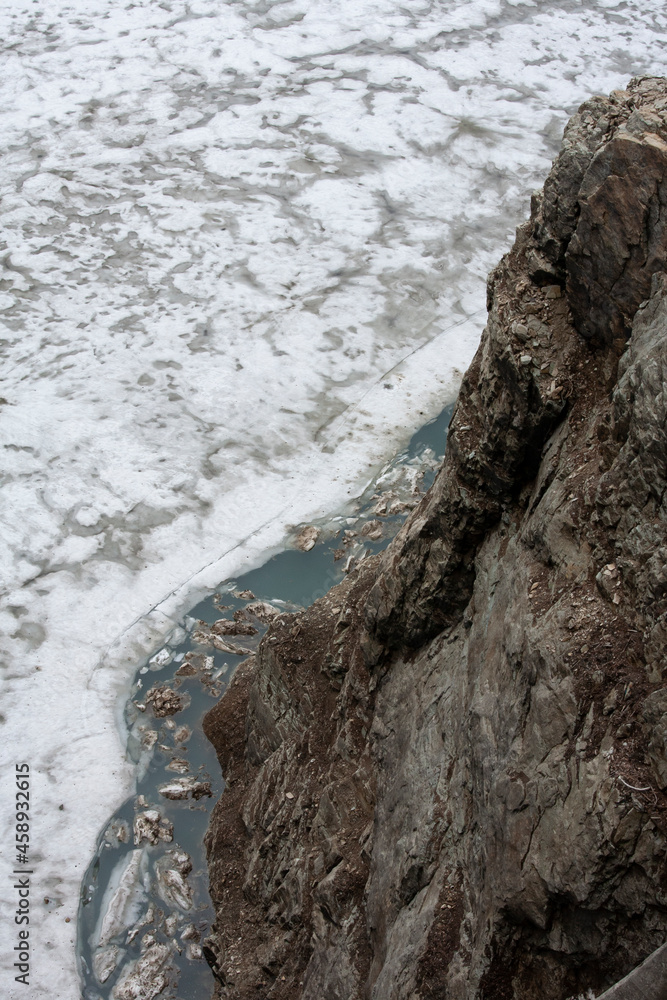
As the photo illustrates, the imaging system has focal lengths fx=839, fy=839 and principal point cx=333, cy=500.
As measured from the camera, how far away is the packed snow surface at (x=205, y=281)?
6223 millimetres

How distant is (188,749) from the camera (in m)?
5.68

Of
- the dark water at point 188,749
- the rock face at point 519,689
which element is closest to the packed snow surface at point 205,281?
the dark water at point 188,749

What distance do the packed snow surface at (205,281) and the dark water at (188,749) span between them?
152mm

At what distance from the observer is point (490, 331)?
137 inches

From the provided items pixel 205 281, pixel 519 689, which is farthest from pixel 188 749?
pixel 205 281

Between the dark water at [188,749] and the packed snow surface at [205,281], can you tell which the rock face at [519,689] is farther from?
the packed snow surface at [205,281]

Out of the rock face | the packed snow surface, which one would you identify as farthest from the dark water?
the rock face

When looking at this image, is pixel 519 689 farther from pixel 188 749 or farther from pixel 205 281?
pixel 205 281

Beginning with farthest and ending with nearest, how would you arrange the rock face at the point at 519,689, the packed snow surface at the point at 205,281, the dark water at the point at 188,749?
the packed snow surface at the point at 205,281 < the dark water at the point at 188,749 < the rock face at the point at 519,689

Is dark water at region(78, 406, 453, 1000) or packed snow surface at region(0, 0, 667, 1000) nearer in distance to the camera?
dark water at region(78, 406, 453, 1000)

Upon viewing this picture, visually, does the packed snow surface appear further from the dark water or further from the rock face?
the rock face

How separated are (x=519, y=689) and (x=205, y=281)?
726 cm

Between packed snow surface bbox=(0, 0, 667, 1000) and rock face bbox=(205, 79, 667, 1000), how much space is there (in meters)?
1.91

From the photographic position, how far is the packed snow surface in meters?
6.22
